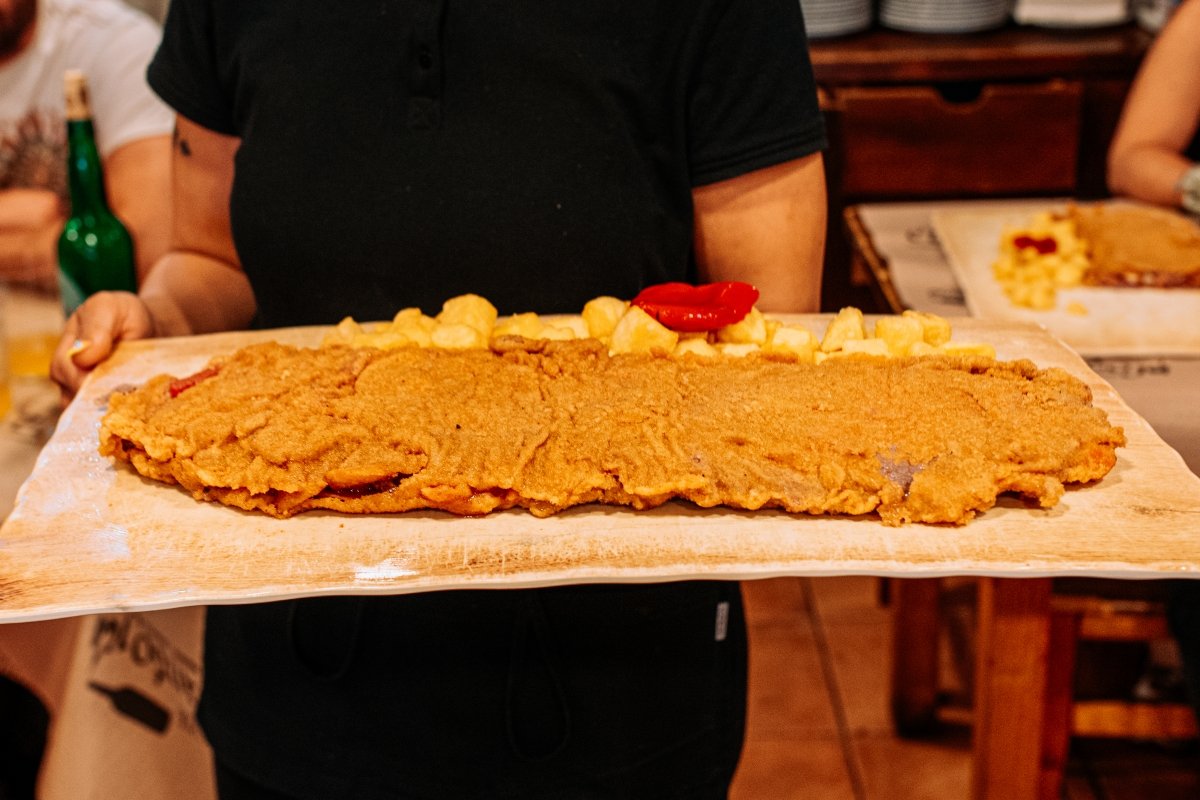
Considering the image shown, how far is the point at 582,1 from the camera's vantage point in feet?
4.92

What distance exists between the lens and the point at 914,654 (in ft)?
9.65

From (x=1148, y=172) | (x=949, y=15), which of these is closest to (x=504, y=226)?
(x=1148, y=172)

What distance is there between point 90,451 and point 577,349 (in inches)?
24.9

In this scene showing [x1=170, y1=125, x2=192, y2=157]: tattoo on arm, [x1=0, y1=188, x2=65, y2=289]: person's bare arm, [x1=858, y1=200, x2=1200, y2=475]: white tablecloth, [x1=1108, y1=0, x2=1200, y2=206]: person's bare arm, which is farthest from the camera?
[x1=1108, y1=0, x2=1200, y2=206]: person's bare arm

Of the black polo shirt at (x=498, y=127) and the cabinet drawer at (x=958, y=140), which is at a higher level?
the black polo shirt at (x=498, y=127)

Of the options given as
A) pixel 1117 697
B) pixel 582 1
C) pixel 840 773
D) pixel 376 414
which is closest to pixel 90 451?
pixel 376 414

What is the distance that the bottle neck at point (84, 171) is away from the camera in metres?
2.14

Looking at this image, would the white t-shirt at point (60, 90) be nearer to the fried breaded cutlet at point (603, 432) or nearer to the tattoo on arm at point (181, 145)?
the tattoo on arm at point (181, 145)

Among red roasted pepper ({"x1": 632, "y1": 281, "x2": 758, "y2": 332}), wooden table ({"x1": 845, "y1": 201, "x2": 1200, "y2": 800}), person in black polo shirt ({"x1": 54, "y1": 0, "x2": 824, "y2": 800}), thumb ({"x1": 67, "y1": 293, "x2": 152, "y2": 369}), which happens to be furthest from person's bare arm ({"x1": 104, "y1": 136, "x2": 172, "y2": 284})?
wooden table ({"x1": 845, "y1": 201, "x2": 1200, "y2": 800})

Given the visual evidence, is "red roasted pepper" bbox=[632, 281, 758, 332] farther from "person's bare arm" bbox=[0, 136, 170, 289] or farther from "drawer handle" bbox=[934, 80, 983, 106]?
"drawer handle" bbox=[934, 80, 983, 106]

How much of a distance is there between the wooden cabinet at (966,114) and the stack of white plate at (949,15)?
0.03 metres

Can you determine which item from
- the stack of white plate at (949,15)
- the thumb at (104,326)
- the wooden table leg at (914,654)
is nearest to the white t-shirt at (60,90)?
the thumb at (104,326)

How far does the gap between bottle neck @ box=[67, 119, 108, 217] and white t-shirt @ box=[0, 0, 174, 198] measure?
0.43m

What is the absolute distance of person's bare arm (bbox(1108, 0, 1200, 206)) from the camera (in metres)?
3.01
